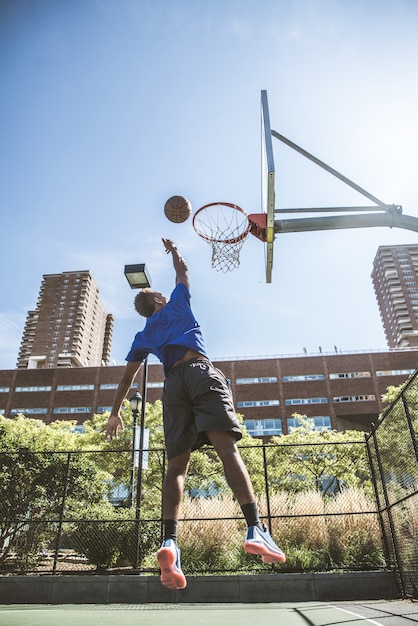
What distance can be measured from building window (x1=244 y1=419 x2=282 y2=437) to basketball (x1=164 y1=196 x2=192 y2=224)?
42.0m

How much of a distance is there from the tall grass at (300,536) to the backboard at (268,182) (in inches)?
174

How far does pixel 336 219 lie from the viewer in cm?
641

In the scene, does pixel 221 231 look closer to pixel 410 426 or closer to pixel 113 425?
pixel 410 426

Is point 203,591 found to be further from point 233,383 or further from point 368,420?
point 368,420

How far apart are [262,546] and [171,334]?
1.42m

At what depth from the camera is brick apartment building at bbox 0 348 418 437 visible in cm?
4616

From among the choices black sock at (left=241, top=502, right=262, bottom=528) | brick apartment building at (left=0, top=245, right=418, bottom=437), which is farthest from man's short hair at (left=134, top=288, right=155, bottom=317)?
brick apartment building at (left=0, top=245, right=418, bottom=437)

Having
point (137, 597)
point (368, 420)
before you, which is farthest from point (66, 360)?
point (137, 597)

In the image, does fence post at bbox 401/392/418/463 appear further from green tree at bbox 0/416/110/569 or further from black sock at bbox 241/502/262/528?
green tree at bbox 0/416/110/569

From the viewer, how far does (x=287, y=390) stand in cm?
4731

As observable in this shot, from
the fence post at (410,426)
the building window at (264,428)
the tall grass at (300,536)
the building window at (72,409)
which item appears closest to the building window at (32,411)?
the building window at (72,409)

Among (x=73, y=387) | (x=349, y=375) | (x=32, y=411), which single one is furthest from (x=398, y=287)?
(x=32, y=411)

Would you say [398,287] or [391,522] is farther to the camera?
[398,287]

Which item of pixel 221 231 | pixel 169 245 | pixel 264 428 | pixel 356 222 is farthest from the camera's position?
pixel 264 428
